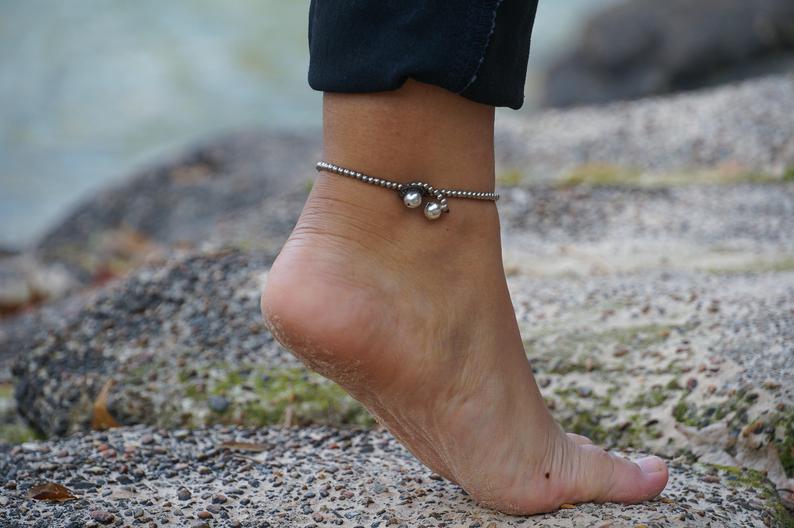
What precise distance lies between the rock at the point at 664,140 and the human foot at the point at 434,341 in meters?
2.38

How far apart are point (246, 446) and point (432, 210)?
75cm

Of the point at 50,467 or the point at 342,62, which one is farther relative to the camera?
the point at 50,467

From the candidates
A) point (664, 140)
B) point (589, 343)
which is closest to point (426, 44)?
point (589, 343)

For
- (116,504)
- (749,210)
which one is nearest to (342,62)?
(116,504)

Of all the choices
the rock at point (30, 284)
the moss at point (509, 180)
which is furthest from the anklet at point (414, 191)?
the rock at point (30, 284)

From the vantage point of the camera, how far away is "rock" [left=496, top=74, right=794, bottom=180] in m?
3.88

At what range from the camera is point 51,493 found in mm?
1482

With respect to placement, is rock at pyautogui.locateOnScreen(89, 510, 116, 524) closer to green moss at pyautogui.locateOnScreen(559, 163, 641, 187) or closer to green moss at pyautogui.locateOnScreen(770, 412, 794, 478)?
green moss at pyautogui.locateOnScreen(770, 412, 794, 478)

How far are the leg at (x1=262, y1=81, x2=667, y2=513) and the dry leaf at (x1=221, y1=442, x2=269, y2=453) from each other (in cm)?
45

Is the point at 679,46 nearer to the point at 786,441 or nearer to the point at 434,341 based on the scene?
the point at 786,441

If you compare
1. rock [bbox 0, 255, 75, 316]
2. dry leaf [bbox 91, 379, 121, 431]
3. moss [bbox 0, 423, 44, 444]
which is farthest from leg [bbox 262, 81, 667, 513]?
rock [bbox 0, 255, 75, 316]

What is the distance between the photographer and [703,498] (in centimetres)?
146

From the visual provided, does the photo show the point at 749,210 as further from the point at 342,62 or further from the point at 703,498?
the point at 342,62

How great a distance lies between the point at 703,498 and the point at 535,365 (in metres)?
0.55
